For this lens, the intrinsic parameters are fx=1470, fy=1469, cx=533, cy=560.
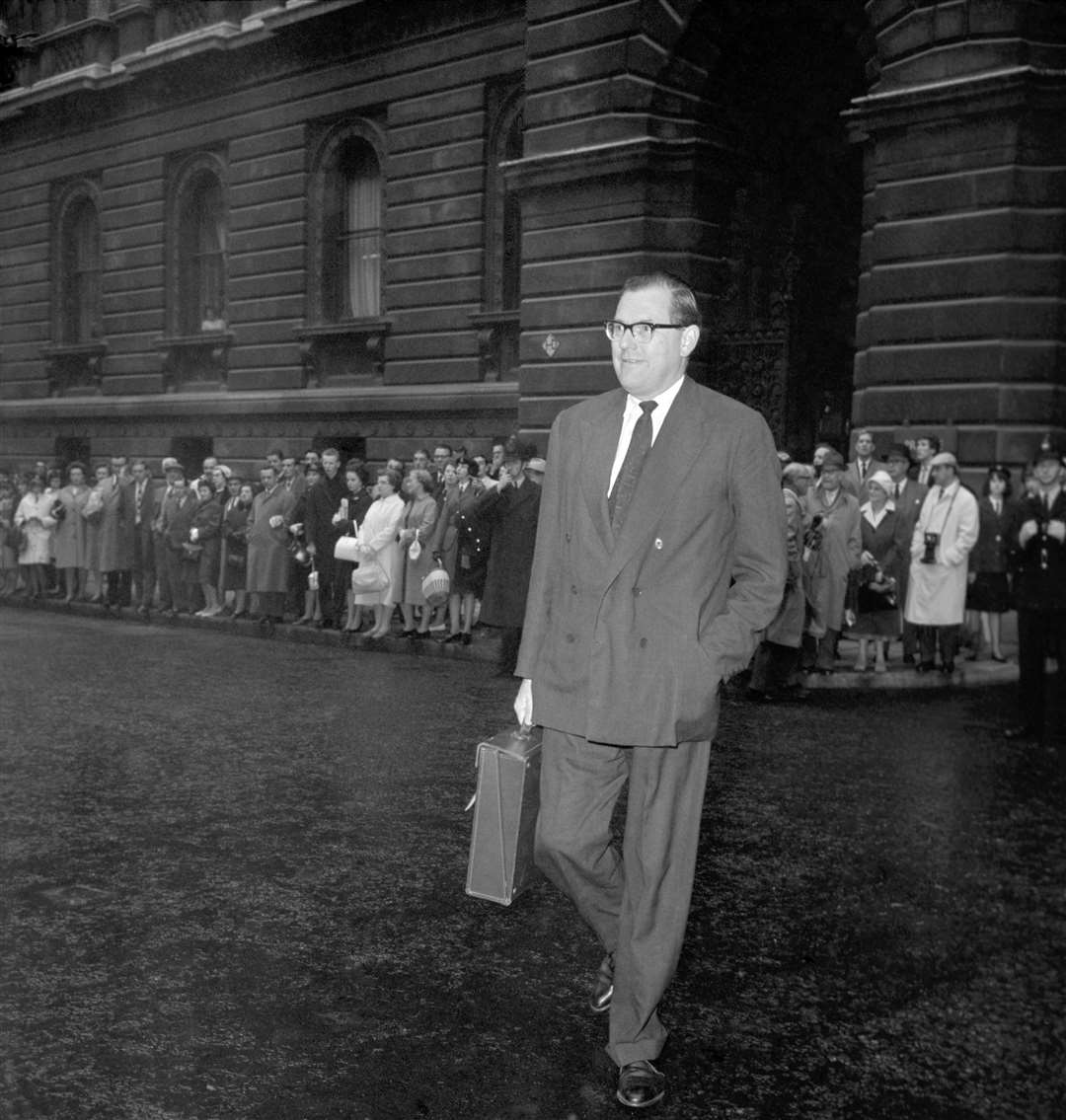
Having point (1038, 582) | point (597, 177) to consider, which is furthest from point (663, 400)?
point (597, 177)

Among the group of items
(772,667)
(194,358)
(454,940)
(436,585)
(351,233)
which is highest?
(351,233)

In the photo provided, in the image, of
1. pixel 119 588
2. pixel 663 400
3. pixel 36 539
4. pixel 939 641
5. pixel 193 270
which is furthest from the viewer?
pixel 193 270

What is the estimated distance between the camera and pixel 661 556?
12.5ft

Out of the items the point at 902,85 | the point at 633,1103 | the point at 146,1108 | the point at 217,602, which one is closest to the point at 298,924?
the point at 146,1108

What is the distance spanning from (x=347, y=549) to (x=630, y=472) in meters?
11.5

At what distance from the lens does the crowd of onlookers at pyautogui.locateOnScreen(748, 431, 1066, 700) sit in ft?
37.9

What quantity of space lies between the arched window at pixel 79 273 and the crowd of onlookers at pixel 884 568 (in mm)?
19141

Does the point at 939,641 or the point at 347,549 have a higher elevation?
the point at 347,549

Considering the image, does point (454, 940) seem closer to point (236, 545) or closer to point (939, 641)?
point (939, 641)

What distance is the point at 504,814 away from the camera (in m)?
4.14

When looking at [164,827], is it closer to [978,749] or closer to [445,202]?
[978,749]

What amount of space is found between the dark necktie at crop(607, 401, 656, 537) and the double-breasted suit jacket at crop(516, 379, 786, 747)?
0.09 ft

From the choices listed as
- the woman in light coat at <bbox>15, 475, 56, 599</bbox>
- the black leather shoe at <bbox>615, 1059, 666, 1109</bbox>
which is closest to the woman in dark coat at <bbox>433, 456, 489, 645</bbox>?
the woman in light coat at <bbox>15, 475, 56, 599</bbox>

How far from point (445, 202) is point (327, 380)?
360 cm
